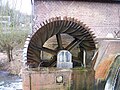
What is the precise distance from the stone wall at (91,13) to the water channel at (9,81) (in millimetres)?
3459

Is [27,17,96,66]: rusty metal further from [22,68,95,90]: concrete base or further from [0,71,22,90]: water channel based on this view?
[0,71,22,90]: water channel

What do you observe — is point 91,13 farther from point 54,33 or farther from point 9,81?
point 9,81

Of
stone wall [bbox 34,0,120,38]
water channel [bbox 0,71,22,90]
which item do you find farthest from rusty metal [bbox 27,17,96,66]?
stone wall [bbox 34,0,120,38]

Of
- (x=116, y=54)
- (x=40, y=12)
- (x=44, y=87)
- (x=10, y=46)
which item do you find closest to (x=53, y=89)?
(x=44, y=87)

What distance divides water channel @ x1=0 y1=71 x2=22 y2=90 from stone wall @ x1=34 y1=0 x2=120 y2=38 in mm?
3459

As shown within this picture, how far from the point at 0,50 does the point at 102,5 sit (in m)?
8.47

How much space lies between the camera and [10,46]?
19.0 metres

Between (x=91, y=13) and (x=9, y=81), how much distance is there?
5463 mm

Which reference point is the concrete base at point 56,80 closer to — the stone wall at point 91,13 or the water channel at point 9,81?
the water channel at point 9,81

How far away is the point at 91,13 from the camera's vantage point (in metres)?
14.4

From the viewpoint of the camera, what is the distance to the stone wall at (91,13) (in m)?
13.8

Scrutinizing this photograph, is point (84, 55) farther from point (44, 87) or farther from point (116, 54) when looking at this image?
point (116, 54)

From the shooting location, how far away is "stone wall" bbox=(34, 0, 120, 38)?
A: 1377 cm

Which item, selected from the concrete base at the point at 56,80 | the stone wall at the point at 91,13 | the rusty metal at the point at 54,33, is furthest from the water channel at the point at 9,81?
the concrete base at the point at 56,80
